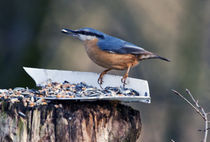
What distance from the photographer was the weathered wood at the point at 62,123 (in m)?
3.07

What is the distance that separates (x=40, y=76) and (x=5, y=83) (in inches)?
120

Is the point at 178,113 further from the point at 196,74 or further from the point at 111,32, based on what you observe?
the point at 111,32

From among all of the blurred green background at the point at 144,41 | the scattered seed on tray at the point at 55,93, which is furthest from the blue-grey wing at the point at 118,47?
the blurred green background at the point at 144,41

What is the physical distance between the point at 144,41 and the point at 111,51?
2.86 meters

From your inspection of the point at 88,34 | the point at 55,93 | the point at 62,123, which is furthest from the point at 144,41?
the point at 62,123

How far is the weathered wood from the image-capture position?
307cm

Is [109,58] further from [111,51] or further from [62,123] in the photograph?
[62,123]

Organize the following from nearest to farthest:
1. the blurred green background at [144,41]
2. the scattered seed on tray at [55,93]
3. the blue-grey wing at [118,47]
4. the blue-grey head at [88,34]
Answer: the scattered seed on tray at [55,93]
the blue-grey wing at [118,47]
the blue-grey head at [88,34]
the blurred green background at [144,41]

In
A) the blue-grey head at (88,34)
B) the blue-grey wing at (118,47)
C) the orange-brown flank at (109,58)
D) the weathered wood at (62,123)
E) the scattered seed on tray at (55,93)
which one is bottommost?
the weathered wood at (62,123)

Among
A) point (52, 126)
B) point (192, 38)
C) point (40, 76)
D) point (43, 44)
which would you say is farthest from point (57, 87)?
point (192, 38)

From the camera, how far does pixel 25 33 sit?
7.39m

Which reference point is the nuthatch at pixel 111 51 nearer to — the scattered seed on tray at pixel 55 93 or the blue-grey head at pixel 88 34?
Answer: the blue-grey head at pixel 88 34

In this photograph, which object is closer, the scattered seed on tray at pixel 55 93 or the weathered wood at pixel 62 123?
the weathered wood at pixel 62 123

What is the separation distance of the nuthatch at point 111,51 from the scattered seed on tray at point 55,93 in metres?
0.74
